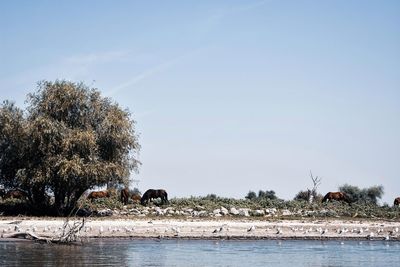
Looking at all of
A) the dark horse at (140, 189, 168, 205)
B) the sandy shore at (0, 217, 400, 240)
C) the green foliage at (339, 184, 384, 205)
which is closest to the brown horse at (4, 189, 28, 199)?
the sandy shore at (0, 217, 400, 240)

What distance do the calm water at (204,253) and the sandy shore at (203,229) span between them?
5.98 ft

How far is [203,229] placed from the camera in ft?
129

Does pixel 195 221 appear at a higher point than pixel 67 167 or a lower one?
lower

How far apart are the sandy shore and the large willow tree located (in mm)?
3384

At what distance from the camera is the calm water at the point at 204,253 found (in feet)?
86.9

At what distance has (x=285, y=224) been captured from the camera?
1671 inches

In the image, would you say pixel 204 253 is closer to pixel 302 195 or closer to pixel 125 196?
pixel 125 196

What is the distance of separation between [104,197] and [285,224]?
18.2 m

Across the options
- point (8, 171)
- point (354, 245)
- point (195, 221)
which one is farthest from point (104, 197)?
point (354, 245)

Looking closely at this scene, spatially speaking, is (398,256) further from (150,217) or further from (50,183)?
(50,183)

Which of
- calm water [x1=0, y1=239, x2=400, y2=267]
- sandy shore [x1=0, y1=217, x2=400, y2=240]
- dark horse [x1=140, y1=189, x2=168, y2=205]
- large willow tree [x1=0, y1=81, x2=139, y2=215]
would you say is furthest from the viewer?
dark horse [x1=140, y1=189, x2=168, y2=205]

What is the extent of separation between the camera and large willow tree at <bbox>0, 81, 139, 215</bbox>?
4369cm

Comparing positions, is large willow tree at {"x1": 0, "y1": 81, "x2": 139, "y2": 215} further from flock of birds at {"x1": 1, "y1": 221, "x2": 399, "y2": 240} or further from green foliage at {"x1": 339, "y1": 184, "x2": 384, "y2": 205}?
green foliage at {"x1": 339, "y1": 184, "x2": 384, "y2": 205}

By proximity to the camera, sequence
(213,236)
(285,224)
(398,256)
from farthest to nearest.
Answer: (285,224)
(213,236)
(398,256)
